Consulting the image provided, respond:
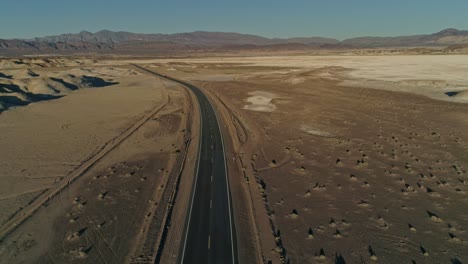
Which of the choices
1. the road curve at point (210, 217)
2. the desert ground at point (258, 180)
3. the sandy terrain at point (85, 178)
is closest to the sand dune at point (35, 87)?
the desert ground at point (258, 180)

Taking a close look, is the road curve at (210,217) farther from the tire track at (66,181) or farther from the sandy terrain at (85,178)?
the tire track at (66,181)

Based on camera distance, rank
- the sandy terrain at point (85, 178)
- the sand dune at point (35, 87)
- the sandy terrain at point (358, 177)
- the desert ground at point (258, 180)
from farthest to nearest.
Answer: the sand dune at point (35, 87)
the sandy terrain at point (85, 178)
the desert ground at point (258, 180)
the sandy terrain at point (358, 177)

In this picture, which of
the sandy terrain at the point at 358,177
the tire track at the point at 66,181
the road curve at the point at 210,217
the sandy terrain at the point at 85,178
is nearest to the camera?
the road curve at the point at 210,217

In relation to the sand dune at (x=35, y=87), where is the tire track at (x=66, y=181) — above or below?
below

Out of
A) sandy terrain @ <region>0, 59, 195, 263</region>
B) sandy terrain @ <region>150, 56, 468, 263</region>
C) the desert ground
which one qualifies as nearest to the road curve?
the desert ground

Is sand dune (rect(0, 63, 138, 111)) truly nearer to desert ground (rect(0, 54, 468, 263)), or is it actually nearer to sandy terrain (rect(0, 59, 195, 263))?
desert ground (rect(0, 54, 468, 263))

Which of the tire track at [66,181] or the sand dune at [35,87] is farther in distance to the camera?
the sand dune at [35,87]

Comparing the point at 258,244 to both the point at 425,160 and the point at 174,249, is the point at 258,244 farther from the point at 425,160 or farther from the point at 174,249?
the point at 425,160

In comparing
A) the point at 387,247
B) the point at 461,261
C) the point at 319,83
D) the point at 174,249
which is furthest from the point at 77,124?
the point at 319,83
